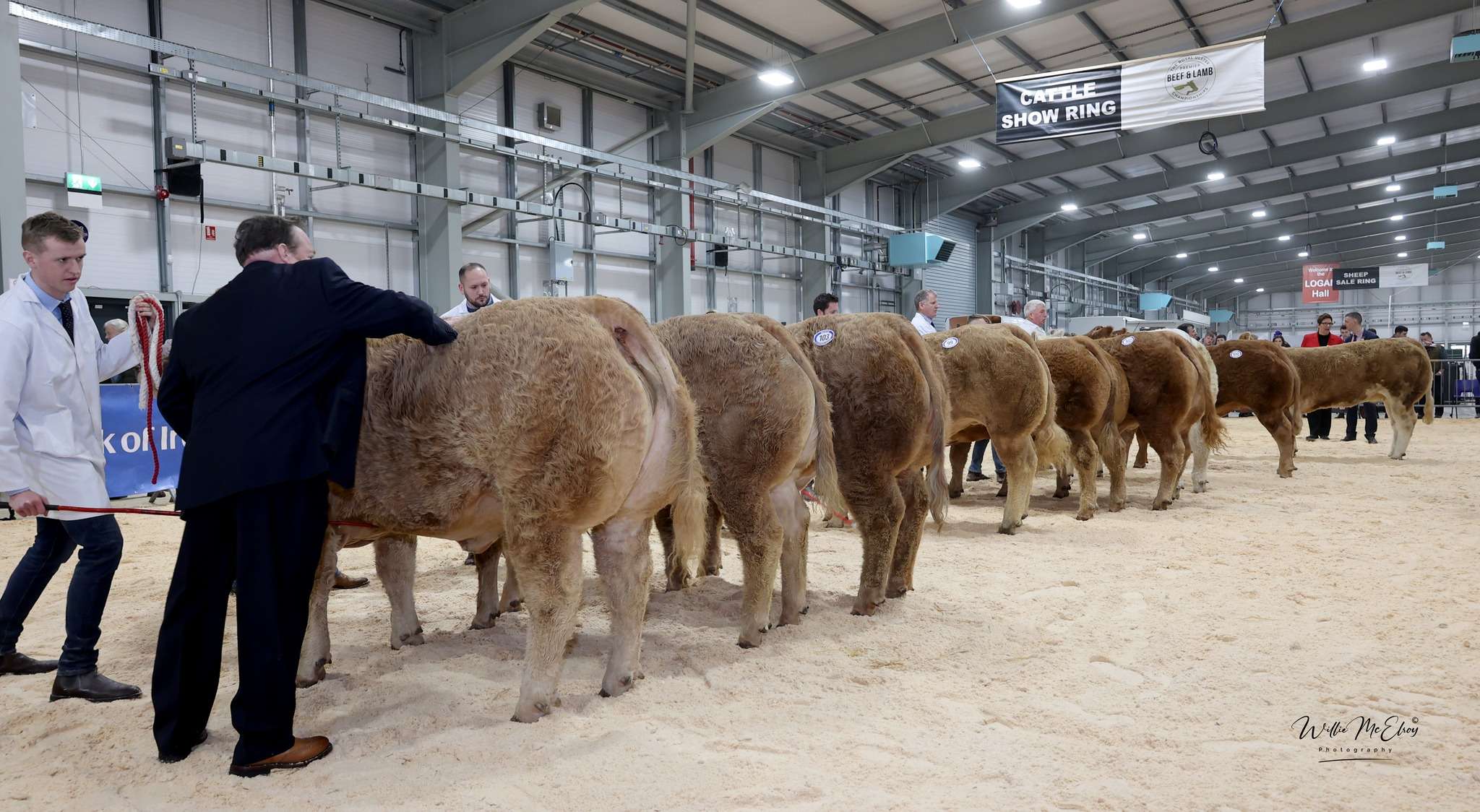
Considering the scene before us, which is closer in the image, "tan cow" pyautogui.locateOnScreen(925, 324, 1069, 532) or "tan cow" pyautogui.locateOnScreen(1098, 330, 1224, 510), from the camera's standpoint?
"tan cow" pyautogui.locateOnScreen(925, 324, 1069, 532)

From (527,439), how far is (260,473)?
2.91ft

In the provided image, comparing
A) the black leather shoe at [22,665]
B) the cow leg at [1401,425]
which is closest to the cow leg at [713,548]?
the black leather shoe at [22,665]

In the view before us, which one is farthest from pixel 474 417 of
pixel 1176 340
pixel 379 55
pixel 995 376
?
pixel 379 55

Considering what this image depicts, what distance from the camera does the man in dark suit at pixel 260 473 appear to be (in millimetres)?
2908

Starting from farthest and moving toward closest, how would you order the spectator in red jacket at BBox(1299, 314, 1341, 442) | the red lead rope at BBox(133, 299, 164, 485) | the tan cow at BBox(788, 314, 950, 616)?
the spectator in red jacket at BBox(1299, 314, 1341, 442) < the tan cow at BBox(788, 314, 950, 616) < the red lead rope at BBox(133, 299, 164, 485)

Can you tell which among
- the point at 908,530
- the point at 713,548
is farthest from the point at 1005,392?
the point at 713,548

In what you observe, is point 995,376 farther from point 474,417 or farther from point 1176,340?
point 474,417

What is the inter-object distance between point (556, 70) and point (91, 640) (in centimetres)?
1464

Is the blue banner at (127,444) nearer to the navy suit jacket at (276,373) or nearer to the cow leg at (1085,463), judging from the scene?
the navy suit jacket at (276,373)

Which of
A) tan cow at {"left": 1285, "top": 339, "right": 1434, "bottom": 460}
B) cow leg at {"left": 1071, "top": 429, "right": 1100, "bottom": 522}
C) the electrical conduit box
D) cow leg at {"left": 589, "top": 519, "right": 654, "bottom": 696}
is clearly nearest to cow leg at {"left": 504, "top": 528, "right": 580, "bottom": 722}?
cow leg at {"left": 589, "top": 519, "right": 654, "bottom": 696}

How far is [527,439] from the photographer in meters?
3.22

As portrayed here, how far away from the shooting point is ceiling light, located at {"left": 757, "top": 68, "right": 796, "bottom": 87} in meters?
16.2

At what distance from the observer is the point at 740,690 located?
367 centimetres

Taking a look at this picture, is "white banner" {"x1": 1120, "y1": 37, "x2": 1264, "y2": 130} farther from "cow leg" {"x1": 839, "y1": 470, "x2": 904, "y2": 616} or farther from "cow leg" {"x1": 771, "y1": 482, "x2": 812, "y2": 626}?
"cow leg" {"x1": 771, "y1": 482, "x2": 812, "y2": 626}
